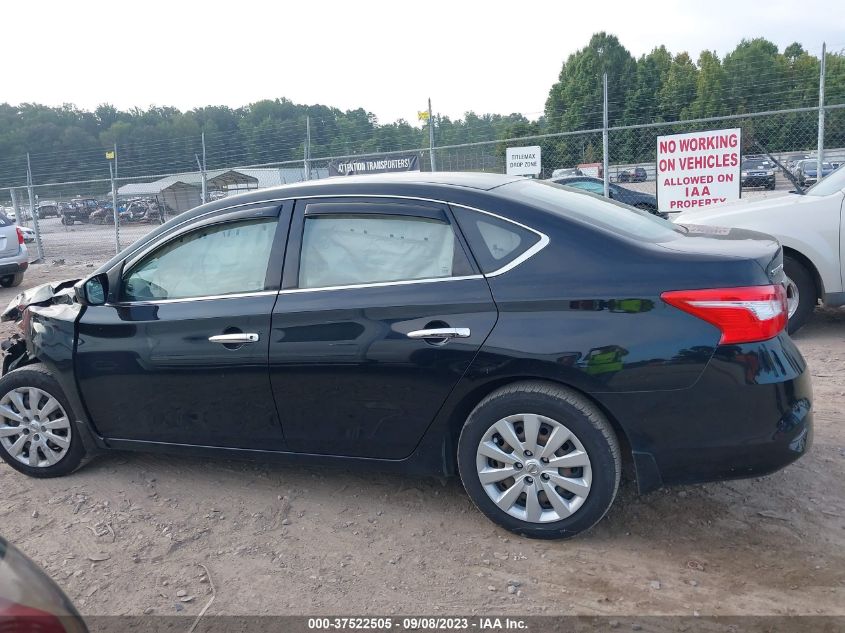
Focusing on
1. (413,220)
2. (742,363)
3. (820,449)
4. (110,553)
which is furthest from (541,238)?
(110,553)

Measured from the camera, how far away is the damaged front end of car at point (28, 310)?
14.7 ft

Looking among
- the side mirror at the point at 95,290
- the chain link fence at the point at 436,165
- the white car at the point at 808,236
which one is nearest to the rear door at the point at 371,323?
the side mirror at the point at 95,290

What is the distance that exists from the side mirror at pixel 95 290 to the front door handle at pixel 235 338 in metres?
0.80

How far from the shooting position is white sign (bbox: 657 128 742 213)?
984cm

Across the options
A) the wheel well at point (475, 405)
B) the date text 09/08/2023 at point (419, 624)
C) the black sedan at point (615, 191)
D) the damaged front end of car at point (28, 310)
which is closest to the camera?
the date text 09/08/2023 at point (419, 624)

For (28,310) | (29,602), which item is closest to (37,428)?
(28,310)

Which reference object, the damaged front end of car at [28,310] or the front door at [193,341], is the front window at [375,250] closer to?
the front door at [193,341]

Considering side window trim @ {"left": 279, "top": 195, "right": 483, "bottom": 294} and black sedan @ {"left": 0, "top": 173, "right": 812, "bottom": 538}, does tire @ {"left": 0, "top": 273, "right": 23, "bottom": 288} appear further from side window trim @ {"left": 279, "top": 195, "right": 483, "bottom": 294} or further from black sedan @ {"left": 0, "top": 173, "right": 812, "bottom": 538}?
side window trim @ {"left": 279, "top": 195, "right": 483, "bottom": 294}

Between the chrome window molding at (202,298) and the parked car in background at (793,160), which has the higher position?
the parked car in background at (793,160)

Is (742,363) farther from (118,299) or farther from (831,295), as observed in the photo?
(831,295)

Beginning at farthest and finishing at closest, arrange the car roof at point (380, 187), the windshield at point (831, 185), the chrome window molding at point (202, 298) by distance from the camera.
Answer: the windshield at point (831, 185), the chrome window molding at point (202, 298), the car roof at point (380, 187)

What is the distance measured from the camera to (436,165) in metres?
13.8

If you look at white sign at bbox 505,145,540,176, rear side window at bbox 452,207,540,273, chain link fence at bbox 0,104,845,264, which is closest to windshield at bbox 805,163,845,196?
chain link fence at bbox 0,104,845,264

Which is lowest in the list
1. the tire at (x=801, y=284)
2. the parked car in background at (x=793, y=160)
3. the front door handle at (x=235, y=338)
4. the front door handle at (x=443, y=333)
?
the tire at (x=801, y=284)
